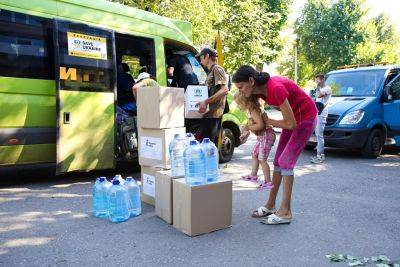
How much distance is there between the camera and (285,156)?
4.35 m

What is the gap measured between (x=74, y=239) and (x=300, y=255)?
2143mm

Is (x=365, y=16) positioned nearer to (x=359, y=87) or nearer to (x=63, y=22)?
(x=359, y=87)

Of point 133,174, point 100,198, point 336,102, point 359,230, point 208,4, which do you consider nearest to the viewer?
point 359,230

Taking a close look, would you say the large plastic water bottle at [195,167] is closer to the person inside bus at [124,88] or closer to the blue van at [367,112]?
the person inside bus at [124,88]

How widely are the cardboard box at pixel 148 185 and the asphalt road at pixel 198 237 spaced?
147 mm

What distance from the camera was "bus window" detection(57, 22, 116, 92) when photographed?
5.82 metres

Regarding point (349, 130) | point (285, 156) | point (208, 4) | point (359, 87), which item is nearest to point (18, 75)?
point (285, 156)

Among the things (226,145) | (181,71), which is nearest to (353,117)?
(226,145)

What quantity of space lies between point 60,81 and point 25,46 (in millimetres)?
654

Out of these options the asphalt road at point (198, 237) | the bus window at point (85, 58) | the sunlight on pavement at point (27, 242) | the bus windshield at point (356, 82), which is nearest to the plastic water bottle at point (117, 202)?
the asphalt road at point (198, 237)

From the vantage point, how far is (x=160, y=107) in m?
4.87

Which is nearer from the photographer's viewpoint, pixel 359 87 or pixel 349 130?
pixel 349 130

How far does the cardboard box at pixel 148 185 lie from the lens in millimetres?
5066

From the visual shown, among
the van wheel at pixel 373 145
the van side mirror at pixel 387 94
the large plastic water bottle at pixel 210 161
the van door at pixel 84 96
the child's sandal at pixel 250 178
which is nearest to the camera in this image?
the large plastic water bottle at pixel 210 161
